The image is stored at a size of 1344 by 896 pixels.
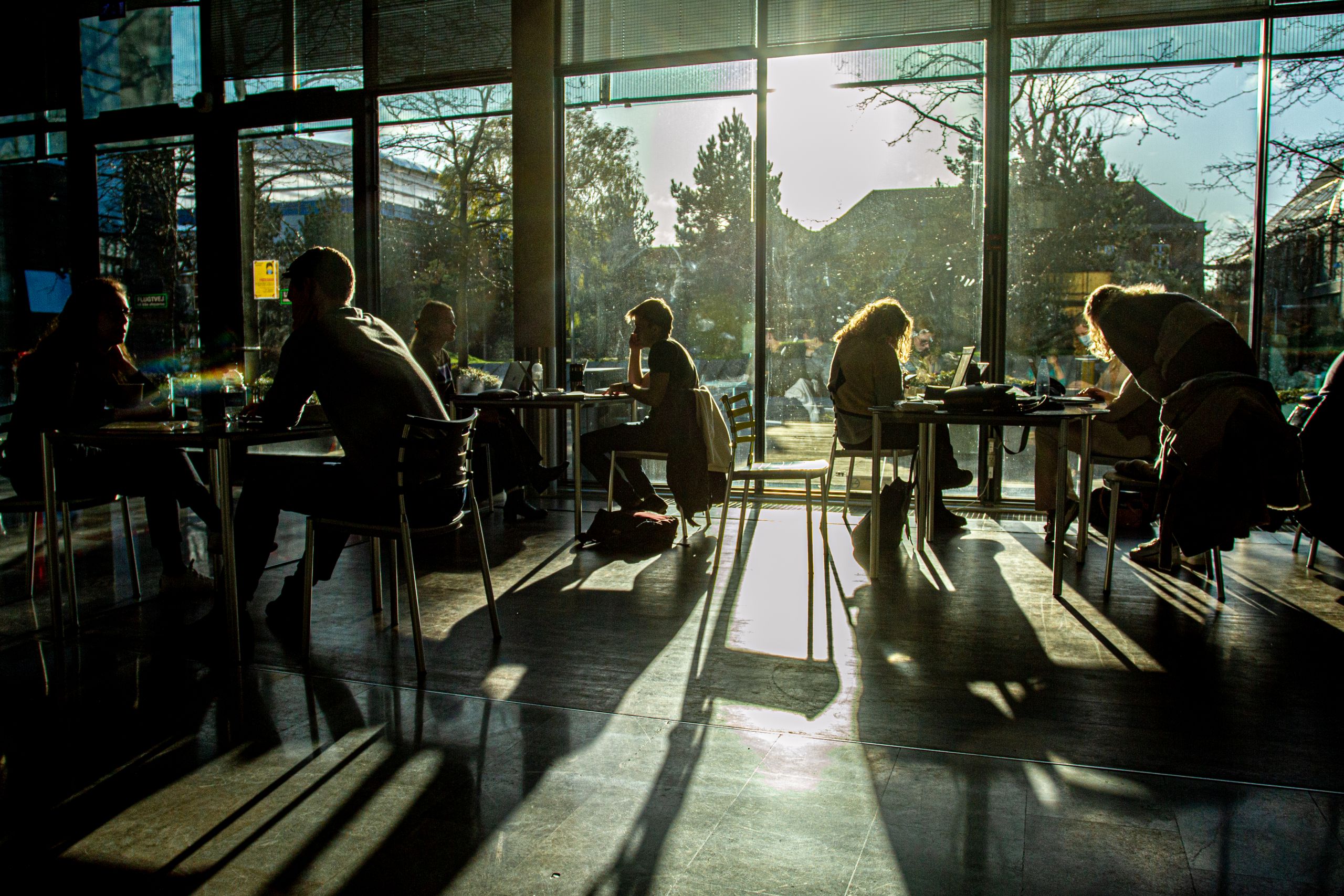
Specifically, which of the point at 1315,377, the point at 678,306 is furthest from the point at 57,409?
the point at 1315,377

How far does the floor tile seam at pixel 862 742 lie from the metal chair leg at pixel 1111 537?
1885 millimetres

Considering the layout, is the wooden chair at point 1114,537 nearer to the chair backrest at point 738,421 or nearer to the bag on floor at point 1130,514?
the bag on floor at point 1130,514

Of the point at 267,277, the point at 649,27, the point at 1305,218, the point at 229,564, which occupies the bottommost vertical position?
the point at 229,564

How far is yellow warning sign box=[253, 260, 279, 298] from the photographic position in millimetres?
7938

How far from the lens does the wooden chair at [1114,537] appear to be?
4125 mm

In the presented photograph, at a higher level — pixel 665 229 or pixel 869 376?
pixel 665 229

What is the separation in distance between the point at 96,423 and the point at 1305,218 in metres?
6.71

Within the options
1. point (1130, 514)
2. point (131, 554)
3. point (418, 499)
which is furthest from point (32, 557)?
point (1130, 514)

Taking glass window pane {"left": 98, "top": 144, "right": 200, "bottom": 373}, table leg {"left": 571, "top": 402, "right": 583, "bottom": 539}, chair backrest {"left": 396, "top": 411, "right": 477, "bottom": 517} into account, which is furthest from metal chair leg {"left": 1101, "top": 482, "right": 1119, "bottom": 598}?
glass window pane {"left": 98, "top": 144, "right": 200, "bottom": 373}

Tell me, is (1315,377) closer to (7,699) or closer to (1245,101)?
(1245,101)

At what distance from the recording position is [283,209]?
25.9ft

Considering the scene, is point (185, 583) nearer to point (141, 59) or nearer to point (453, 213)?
point (453, 213)

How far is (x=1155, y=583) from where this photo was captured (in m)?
4.40

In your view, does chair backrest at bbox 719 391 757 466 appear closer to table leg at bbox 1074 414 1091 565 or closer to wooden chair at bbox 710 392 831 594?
wooden chair at bbox 710 392 831 594
